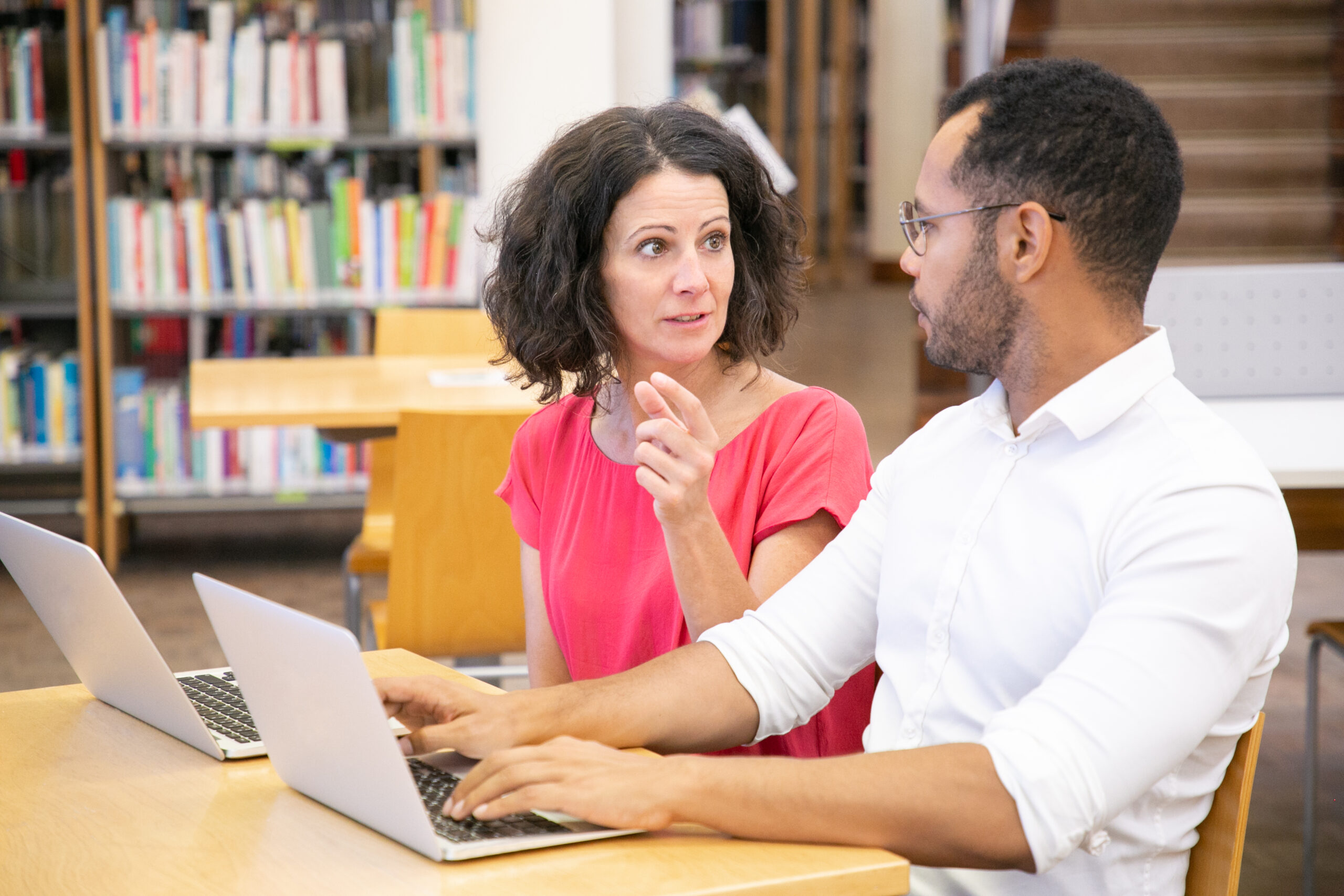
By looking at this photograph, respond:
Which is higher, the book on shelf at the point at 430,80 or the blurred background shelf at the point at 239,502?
the book on shelf at the point at 430,80

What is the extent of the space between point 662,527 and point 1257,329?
1.55m

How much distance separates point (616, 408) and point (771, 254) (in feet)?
0.92

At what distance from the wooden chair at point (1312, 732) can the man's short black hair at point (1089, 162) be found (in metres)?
1.30

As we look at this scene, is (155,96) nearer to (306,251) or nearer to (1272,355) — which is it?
(306,251)

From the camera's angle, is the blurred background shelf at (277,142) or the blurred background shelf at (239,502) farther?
the blurred background shelf at (239,502)

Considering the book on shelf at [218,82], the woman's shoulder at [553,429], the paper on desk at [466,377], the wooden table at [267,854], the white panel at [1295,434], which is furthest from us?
the book on shelf at [218,82]

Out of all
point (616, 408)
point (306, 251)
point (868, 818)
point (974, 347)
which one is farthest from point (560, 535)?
point (306, 251)

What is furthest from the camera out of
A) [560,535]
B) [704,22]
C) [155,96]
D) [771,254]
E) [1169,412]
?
[704,22]

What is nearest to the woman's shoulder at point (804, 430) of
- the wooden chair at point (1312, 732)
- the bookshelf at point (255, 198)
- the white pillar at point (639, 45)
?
the wooden chair at point (1312, 732)

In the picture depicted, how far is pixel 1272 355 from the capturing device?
8.67 feet

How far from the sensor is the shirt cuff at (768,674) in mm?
1287

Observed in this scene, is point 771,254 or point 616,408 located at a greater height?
point 771,254

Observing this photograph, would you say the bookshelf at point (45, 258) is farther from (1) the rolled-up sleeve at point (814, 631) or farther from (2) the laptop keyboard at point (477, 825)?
(2) the laptop keyboard at point (477, 825)

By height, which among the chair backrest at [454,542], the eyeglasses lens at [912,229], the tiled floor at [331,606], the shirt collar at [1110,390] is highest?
the eyeglasses lens at [912,229]
